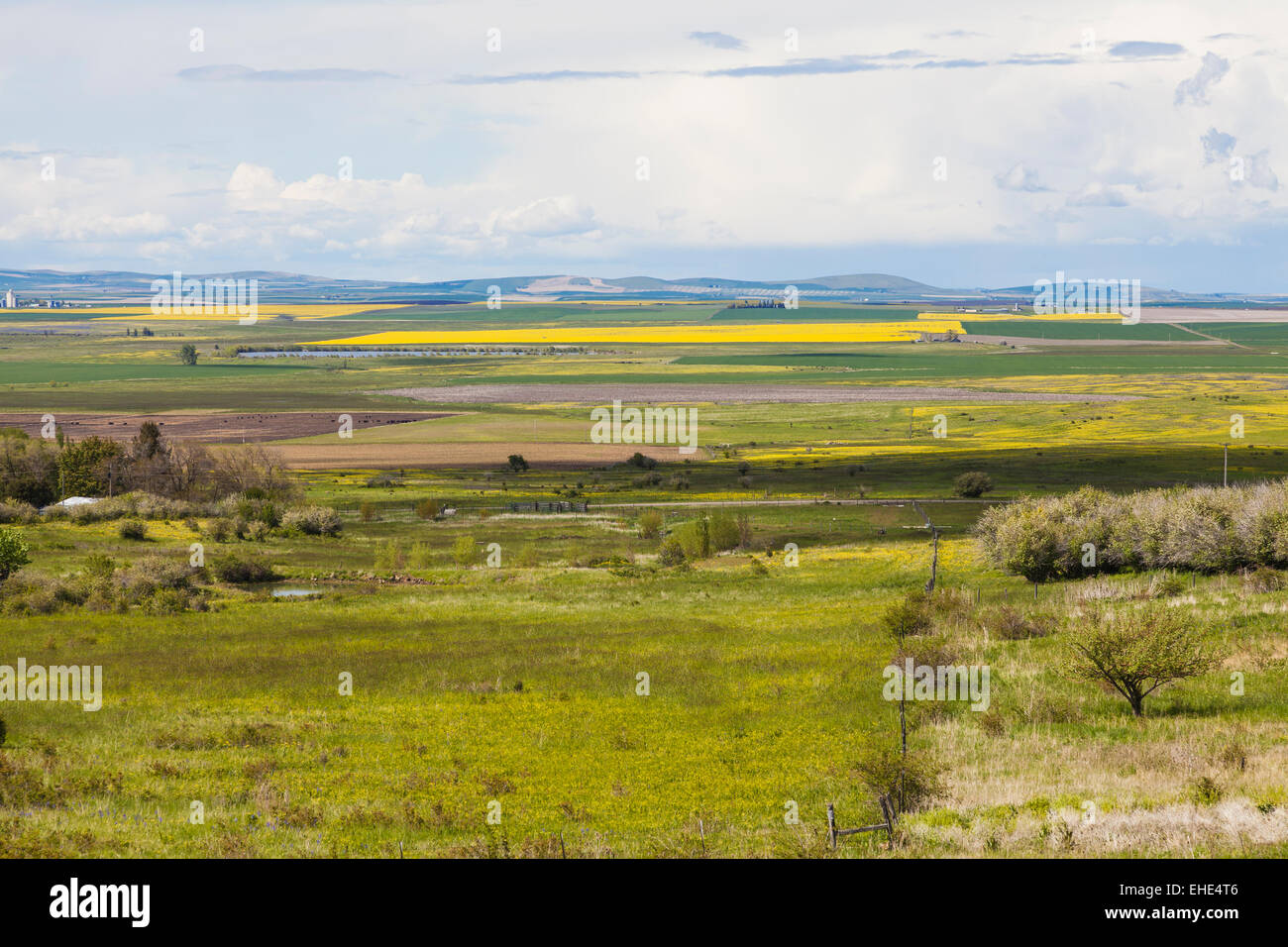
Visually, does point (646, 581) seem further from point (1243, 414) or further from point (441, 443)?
point (1243, 414)

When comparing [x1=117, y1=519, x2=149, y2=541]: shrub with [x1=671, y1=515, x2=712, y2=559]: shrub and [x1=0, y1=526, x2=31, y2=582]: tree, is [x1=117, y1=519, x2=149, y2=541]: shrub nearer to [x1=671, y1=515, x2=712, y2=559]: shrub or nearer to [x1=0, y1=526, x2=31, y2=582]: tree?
[x1=0, y1=526, x2=31, y2=582]: tree

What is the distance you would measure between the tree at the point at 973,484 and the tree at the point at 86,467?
6425 cm

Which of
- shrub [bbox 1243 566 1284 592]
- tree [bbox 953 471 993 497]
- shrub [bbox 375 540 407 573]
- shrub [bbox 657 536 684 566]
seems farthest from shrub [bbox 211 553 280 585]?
tree [bbox 953 471 993 497]

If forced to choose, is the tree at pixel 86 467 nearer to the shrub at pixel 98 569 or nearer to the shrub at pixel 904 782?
the shrub at pixel 98 569

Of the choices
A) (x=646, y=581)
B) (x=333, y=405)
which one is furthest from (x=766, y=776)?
(x=333, y=405)

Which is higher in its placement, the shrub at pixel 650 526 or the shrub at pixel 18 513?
the shrub at pixel 18 513

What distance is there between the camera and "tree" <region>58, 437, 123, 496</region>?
3425 inches

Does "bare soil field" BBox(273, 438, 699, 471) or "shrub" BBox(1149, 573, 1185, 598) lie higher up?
"shrub" BBox(1149, 573, 1185, 598)

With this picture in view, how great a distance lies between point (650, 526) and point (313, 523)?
22.2 meters

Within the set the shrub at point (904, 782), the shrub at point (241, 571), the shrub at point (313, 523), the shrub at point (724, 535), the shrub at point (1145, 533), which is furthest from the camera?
the shrub at point (313, 523)

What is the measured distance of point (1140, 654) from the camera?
1080 inches

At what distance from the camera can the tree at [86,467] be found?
8700 centimetres

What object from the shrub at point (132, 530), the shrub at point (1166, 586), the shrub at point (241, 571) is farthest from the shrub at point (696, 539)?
the shrub at point (132, 530)

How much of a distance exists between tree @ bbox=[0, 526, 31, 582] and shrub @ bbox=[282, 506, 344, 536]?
816 inches
